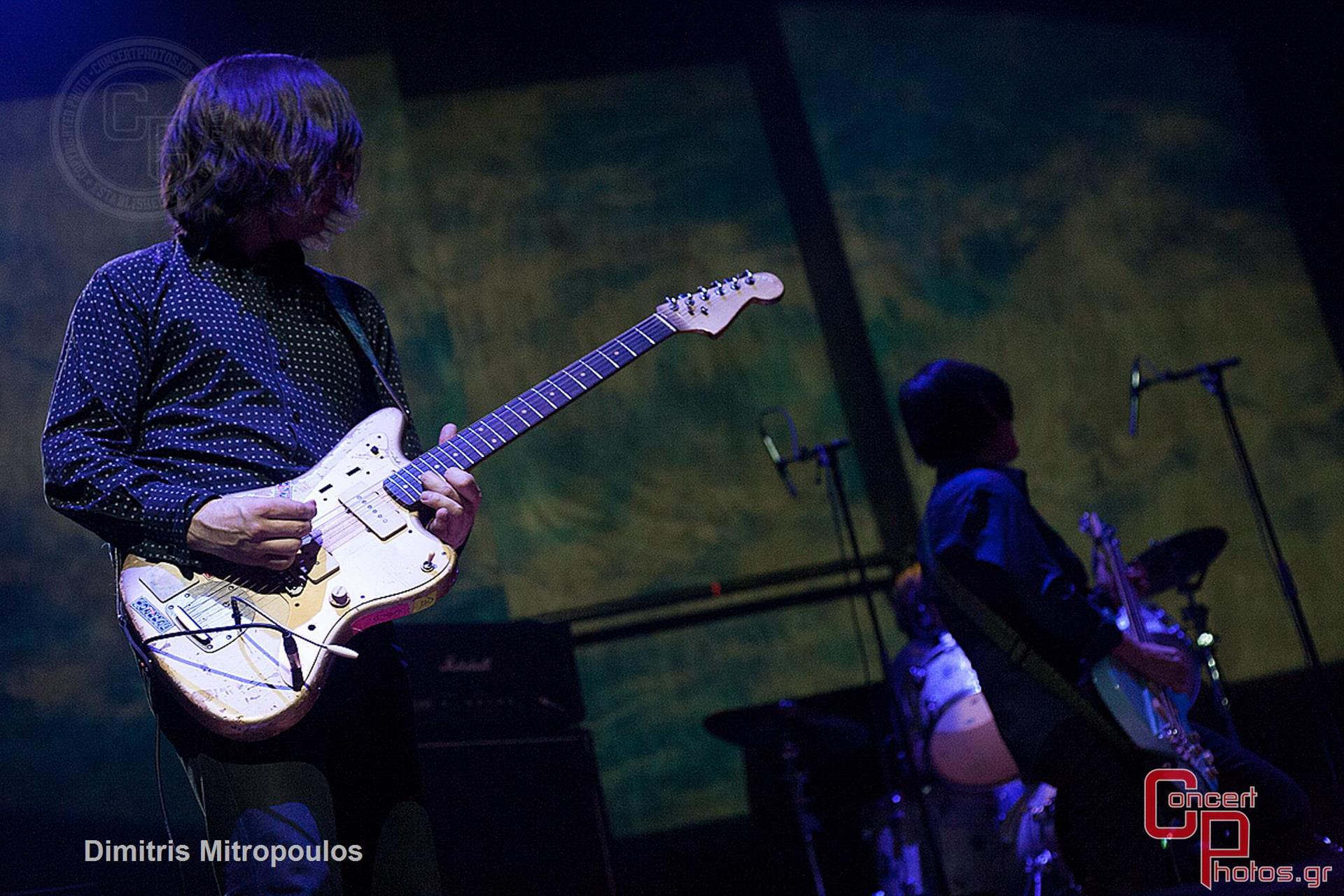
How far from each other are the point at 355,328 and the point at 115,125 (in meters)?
3.41

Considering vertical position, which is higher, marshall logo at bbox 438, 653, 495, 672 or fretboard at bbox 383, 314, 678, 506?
fretboard at bbox 383, 314, 678, 506

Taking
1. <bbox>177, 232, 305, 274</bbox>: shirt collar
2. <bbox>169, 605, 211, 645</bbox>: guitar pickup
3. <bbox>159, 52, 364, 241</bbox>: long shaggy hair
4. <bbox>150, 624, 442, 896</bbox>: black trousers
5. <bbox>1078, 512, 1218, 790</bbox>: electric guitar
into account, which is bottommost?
<bbox>1078, 512, 1218, 790</bbox>: electric guitar

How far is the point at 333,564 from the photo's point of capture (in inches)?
80.7

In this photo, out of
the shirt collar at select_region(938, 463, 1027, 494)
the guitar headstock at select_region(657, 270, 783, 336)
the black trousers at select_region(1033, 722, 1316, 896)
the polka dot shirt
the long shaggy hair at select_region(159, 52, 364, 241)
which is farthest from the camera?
the shirt collar at select_region(938, 463, 1027, 494)

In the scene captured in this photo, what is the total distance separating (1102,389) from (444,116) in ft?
11.5

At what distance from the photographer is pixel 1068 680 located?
306cm

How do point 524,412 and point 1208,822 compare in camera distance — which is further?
point 1208,822

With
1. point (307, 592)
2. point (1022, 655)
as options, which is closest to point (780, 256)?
Result: point (1022, 655)

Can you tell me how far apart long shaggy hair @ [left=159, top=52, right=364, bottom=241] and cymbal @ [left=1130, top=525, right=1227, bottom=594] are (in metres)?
3.31

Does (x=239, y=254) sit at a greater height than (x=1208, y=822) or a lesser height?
greater

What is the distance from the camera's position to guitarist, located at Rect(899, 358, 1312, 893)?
2973 mm

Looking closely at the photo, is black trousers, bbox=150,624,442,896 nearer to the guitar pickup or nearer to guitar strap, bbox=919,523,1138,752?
the guitar pickup

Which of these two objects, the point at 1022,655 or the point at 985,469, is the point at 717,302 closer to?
the point at 985,469

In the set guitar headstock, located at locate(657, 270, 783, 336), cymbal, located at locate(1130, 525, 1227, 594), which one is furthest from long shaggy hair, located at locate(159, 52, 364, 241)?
cymbal, located at locate(1130, 525, 1227, 594)
